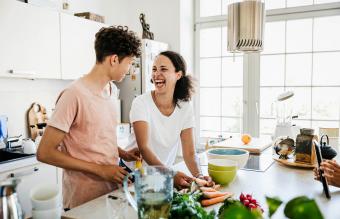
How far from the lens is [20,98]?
3018 millimetres

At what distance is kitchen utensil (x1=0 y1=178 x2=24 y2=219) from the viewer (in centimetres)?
86

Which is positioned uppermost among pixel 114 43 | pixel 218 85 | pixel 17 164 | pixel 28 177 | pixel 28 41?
pixel 28 41

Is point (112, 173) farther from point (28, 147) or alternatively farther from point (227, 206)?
point (28, 147)

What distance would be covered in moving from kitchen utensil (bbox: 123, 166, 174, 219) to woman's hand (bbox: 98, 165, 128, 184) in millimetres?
454

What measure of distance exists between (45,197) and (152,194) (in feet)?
1.08

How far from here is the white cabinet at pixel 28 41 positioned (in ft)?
8.30

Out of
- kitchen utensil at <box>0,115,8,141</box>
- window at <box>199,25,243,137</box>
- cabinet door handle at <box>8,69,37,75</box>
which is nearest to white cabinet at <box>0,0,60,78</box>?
cabinet door handle at <box>8,69,37,75</box>

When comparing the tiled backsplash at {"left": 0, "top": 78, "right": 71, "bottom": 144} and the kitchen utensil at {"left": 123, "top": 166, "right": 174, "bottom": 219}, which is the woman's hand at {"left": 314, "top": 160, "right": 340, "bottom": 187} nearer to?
the kitchen utensil at {"left": 123, "top": 166, "right": 174, "bottom": 219}

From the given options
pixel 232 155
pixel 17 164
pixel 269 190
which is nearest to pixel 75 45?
pixel 17 164

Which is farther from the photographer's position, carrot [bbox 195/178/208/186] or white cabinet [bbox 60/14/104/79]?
white cabinet [bbox 60/14/104/79]

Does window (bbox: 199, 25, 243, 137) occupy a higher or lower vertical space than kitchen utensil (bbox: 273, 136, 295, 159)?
higher

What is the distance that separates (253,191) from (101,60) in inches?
35.7

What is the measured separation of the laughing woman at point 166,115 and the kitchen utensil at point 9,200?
90 centimetres

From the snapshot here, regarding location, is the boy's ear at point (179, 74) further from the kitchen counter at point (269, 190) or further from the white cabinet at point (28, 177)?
the white cabinet at point (28, 177)
